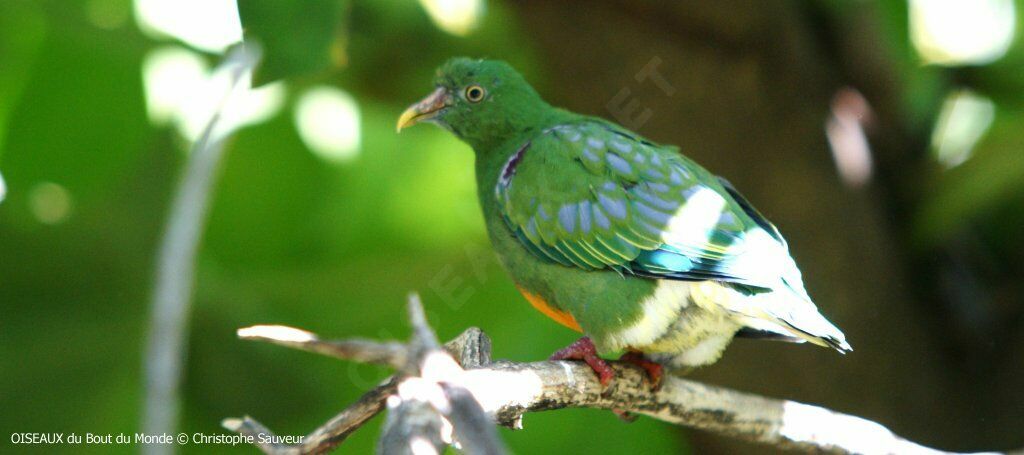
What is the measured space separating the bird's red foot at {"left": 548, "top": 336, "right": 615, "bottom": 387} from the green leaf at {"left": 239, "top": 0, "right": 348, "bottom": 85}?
4.45 ft

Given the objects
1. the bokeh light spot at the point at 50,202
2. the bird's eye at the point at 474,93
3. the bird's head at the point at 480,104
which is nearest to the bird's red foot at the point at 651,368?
the bird's head at the point at 480,104

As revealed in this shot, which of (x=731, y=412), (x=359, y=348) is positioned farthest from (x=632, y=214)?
(x=359, y=348)

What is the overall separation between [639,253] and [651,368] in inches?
17.2

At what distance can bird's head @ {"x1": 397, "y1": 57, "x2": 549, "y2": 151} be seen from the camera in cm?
389

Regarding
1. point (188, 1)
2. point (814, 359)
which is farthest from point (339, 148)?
point (814, 359)

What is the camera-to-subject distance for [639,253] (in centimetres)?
316

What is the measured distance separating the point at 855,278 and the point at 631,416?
1.66 meters

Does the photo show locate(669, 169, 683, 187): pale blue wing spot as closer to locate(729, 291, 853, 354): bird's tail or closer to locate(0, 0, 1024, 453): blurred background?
locate(729, 291, 853, 354): bird's tail

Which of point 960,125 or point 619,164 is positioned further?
point 960,125

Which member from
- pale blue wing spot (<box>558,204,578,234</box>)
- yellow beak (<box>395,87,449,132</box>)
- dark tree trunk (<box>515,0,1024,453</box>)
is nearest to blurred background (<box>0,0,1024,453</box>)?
dark tree trunk (<box>515,0,1024,453</box>)

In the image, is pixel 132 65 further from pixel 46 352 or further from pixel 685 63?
pixel 685 63

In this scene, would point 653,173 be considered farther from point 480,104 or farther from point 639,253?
point 480,104

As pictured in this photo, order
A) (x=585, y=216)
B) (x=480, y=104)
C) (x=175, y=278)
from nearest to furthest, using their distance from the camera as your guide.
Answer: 1. (x=175, y=278)
2. (x=585, y=216)
3. (x=480, y=104)

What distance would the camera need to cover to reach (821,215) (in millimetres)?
4672
